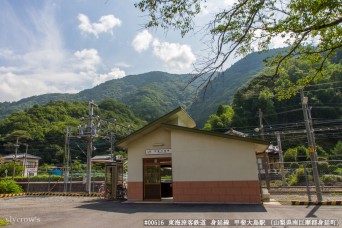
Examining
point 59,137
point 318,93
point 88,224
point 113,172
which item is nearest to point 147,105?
point 59,137

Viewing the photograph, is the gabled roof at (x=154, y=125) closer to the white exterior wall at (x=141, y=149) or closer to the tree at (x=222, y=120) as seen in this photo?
the white exterior wall at (x=141, y=149)

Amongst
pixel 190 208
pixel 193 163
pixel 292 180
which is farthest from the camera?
pixel 292 180

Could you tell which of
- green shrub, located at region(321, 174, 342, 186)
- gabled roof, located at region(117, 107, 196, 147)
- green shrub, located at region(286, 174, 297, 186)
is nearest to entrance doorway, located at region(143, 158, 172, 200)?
gabled roof, located at region(117, 107, 196, 147)

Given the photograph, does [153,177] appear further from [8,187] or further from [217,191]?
[8,187]

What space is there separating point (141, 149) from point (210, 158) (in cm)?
405

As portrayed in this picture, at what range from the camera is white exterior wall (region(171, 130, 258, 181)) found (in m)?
12.9

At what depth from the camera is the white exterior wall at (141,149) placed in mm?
14812

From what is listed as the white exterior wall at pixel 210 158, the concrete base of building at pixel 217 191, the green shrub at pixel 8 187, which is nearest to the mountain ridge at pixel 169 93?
A: the white exterior wall at pixel 210 158

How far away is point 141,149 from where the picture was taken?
15.1m

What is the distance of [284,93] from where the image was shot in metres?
8.26

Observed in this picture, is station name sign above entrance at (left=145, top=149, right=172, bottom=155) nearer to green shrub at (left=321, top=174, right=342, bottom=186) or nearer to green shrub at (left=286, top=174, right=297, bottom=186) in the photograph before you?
green shrub at (left=286, top=174, right=297, bottom=186)

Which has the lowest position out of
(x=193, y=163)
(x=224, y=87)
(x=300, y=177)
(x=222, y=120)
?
(x=300, y=177)

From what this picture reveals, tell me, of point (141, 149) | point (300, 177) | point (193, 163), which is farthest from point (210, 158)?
point (300, 177)

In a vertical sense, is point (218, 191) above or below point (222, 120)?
below
